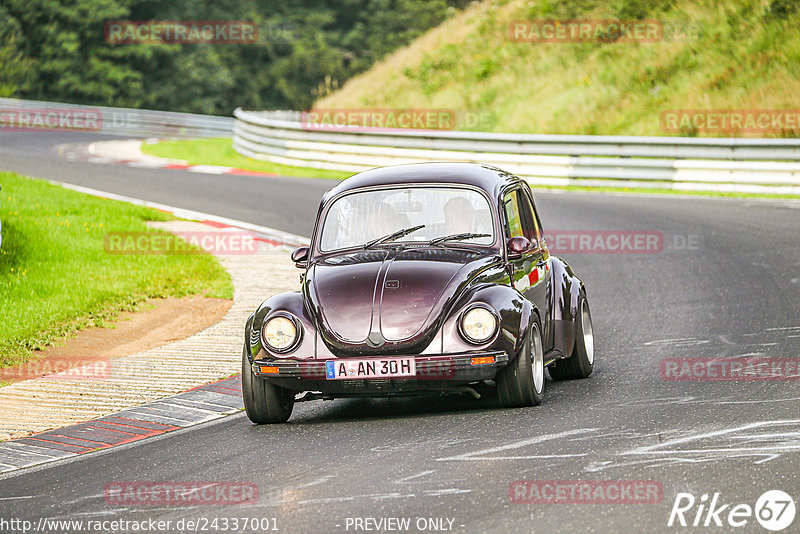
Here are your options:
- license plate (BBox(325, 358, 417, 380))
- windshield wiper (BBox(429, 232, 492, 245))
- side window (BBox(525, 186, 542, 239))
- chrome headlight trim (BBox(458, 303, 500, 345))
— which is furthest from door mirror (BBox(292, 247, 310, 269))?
side window (BBox(525, 186, 542, 239))

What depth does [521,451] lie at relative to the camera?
6.51 metres

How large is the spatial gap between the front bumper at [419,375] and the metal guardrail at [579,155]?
49.2 feet

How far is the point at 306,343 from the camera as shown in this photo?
7625mm

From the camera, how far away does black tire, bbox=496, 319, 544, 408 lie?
754cm

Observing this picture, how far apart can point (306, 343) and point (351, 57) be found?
59793 millimetres

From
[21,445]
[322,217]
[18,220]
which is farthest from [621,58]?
[21,445]

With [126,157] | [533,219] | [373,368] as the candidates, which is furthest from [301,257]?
[126,157]

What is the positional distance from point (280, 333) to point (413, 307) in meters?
0.89

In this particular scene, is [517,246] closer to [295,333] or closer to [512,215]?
[512,215]

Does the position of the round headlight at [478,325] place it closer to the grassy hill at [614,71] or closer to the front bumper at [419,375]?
the front bumper at [419,375]

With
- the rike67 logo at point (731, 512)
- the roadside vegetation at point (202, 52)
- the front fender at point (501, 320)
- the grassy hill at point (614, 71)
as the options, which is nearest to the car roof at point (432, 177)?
the front fender at point (501, 320)

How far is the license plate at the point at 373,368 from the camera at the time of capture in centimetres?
742

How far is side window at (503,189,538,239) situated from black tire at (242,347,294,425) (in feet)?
6.91

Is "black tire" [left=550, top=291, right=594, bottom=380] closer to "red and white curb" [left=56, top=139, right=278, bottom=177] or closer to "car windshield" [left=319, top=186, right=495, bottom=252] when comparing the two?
"car windshield" [left=319, top=186, right=495, bottom=252]
